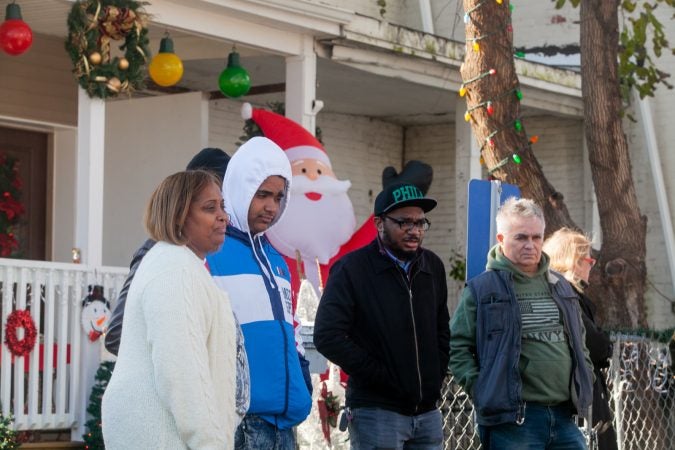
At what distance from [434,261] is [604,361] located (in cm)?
145

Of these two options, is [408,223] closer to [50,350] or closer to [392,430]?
[392,430]

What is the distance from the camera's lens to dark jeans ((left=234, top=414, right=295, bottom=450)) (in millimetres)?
4391

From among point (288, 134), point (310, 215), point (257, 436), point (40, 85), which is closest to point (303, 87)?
point (288, 134)

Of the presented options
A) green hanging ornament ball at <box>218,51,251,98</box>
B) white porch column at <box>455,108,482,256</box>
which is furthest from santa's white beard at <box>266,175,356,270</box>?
white porch column at <box>455,108,482,256</box>

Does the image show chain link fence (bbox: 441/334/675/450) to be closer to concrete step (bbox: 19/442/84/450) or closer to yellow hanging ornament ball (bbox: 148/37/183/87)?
concrete step (bbox: 19/442/84/450)

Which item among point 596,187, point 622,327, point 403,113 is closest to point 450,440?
point 622,327

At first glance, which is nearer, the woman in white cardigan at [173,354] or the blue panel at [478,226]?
the woman in white cardigan at [173,354]

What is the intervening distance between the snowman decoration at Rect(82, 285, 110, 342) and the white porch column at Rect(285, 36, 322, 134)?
2.52m

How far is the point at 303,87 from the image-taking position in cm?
1043

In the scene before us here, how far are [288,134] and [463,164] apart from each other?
11.3ft

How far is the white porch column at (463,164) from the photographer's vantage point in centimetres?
1266

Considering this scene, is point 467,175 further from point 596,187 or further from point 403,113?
point 596,187

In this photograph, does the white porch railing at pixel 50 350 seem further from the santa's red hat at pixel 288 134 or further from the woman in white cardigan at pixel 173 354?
the woman in white cardigan at pixel 173 354

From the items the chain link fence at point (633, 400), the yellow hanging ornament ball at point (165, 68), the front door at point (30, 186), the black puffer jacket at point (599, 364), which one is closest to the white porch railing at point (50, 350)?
the yellow hanging ornament ball at point (165, 68)
